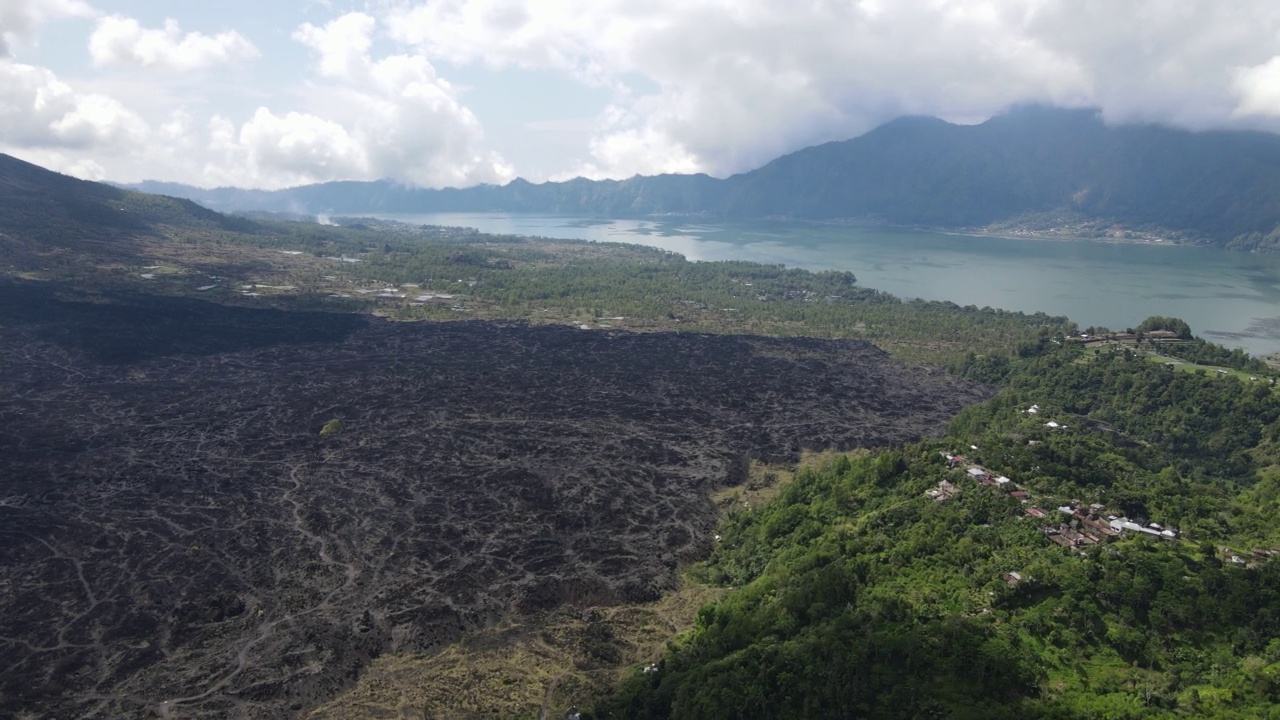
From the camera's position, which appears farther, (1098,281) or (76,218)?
(1098,281)

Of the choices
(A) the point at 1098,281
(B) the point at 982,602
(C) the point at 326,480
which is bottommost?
(C) the point at 326,480

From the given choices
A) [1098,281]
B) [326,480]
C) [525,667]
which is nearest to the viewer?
[525,667]

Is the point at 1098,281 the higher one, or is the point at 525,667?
the point at 1098,281

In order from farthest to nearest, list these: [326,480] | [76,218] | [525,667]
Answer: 1. [76,218]
2. [326,480]
3. [525,667]

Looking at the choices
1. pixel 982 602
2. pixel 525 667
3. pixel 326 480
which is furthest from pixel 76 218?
pixel 982 602

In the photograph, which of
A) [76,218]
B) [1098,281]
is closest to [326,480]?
[76,218]

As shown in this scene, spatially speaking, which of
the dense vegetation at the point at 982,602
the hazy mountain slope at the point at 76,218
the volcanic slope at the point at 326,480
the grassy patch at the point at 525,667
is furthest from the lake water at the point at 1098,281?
the hazy mountain slope at the point at 76,218

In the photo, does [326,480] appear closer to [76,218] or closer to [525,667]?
[525,667]

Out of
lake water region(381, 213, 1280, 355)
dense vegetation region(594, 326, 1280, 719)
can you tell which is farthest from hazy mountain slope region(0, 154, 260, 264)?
lake water region(381, 213, 1280, 355)
